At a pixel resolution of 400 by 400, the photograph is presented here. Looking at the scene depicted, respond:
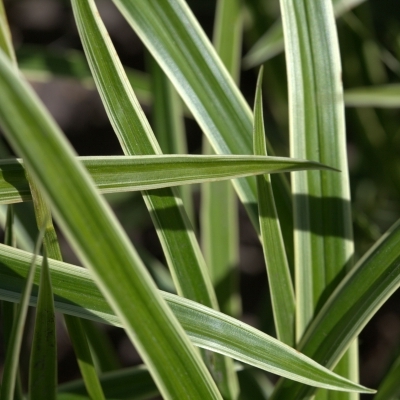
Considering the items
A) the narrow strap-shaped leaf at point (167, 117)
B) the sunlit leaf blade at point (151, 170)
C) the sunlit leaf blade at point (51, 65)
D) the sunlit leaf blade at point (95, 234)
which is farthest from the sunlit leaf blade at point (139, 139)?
the sunlit leaf blade at point (51, 65)

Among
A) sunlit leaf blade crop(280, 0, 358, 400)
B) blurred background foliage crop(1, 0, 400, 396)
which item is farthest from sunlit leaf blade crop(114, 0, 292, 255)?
blurred background foliage crop(1, 0, 400, 396)

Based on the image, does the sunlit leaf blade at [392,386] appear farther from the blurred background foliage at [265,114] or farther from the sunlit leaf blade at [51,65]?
the sunlit leaf blade at [51,65]

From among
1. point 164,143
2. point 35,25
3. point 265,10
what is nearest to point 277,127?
point 265,10

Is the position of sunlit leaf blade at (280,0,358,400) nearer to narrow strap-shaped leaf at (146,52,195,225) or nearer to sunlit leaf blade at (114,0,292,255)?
sunlit leaf blade at (114,0,292,255)

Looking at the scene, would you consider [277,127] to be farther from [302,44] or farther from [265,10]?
[302,44]

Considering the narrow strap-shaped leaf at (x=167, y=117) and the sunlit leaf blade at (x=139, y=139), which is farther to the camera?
the narrow strap-shaped leaf at (x=167, y=117)

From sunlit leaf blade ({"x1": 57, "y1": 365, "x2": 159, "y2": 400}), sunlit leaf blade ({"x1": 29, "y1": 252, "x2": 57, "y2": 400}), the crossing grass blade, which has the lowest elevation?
sunlit leaf blade ({"x1": 57, "y1": 365, "x2": 159, "y2": 400})

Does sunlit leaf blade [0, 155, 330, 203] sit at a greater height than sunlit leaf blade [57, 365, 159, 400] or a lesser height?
greater
